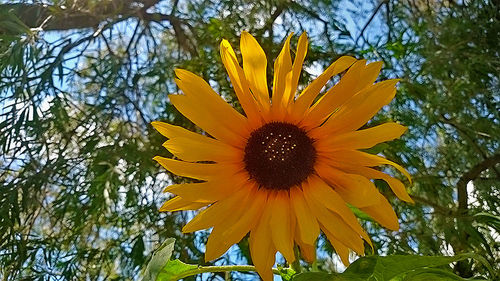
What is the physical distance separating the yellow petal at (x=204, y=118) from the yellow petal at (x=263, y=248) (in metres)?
0.07

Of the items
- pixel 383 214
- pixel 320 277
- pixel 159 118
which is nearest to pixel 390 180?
pixel 383 214

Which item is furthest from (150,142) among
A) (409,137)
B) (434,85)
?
(434,85)

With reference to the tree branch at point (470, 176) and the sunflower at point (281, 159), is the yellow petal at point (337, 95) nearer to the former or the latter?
the sunflower at point (281, 159)

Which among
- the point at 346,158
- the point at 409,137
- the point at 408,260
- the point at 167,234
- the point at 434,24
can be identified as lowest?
the point at 408,260

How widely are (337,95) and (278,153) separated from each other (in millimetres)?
67

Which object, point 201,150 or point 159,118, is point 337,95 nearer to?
point 201,150

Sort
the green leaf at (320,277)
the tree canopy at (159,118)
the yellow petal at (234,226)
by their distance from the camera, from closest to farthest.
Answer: the green leaf at (320,277), the yellow petal at (234,226), the tree canopy at (159,118)

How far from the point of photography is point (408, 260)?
1.32 ft

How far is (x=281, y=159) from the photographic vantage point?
0.56 m

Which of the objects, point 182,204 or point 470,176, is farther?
point 470,176

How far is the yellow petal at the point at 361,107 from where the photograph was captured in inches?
20.2

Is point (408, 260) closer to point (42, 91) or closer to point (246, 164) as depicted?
point (246, 164)

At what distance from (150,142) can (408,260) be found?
39.6 inches

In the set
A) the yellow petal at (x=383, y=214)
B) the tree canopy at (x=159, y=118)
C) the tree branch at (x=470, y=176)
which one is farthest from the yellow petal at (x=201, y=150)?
the tree branch at (x=470, y=176)
